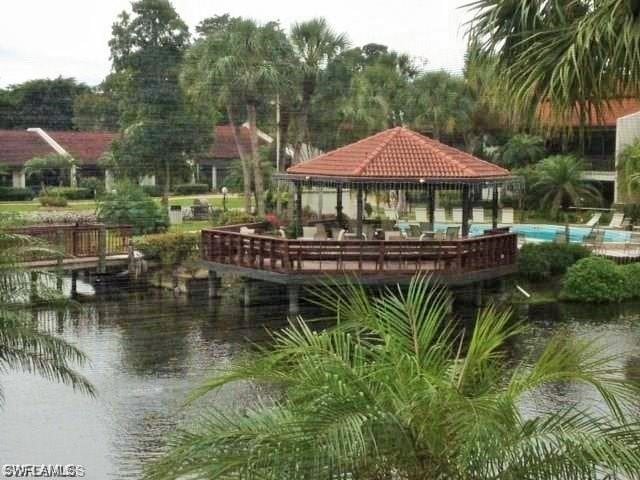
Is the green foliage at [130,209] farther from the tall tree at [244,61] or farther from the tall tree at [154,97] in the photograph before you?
the tall tree at [244,61]

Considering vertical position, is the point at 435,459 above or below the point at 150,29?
below

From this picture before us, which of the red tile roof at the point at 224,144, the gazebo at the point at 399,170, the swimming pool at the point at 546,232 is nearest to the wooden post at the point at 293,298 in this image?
the gazebo at the point at 399,170

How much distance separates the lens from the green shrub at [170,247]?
6.90m

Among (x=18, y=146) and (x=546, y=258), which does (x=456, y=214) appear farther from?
(x=18, y=146)

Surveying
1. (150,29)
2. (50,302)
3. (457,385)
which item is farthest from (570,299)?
(457,385)

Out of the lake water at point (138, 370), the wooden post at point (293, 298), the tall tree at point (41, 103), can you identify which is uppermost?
the tall tree at point (41, 103)

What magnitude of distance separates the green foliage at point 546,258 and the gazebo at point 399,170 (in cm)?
39

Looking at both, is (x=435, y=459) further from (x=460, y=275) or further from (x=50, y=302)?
(x=460, y=275)

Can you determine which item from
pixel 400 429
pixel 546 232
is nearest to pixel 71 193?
pixel 546 232

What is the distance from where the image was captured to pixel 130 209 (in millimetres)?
7309

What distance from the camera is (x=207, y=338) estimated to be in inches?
206

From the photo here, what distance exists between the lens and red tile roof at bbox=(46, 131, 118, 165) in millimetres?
6531

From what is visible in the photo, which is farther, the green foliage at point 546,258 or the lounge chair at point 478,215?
the lounge chair at point 478,215

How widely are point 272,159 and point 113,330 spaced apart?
476 centimetres
